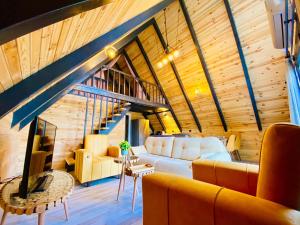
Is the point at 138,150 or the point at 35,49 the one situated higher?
the point at 35,49

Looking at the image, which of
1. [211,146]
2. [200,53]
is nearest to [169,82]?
[200,53]

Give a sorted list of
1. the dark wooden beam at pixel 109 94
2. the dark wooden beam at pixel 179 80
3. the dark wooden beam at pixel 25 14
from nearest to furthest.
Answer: the dark wooden beam at pixel 25 14 → the dark wooden beam at pixel 109 94 → the dark wooden beam at pixel 179 80

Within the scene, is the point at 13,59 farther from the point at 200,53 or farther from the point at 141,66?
the point at 141,66

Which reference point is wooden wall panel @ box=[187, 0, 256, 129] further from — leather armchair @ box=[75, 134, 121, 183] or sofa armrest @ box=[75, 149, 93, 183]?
sofa armrest @ box=[75, 149, 93, 183]

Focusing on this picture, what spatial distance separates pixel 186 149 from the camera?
122 inches

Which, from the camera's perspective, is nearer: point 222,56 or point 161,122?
point 222,56

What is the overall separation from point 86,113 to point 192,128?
3981 mm

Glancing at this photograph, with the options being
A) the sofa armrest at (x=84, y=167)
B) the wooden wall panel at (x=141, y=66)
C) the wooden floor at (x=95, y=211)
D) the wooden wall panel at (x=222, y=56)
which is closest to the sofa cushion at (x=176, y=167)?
the wooden floor at (x=95, y=211)

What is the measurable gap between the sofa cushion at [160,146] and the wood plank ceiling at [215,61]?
7.36ft

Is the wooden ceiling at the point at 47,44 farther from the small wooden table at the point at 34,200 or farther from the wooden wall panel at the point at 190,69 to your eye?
the wooden wall panel at the point at 190,69

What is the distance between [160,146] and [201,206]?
9.55 ft

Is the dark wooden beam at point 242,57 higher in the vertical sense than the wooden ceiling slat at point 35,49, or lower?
higher

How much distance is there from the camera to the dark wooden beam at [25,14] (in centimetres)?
50

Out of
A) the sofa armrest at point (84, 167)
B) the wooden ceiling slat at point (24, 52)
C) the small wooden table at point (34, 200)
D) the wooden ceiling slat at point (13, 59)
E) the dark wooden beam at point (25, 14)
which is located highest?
the wooden ceiling slat at point (24, 52)
